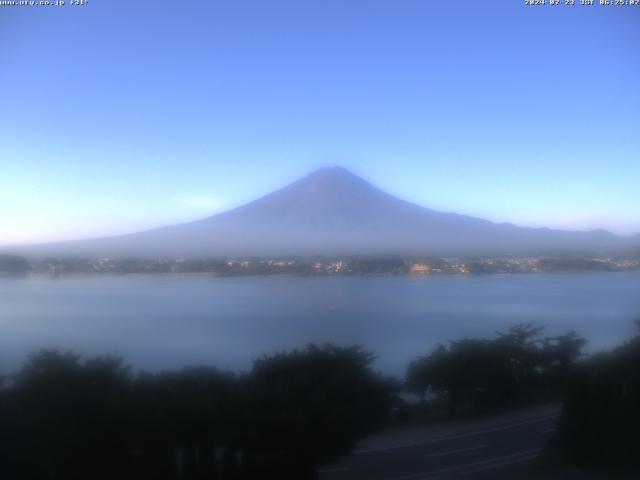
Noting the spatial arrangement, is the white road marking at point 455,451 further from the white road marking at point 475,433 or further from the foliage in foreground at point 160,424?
the foliage in foreground at point 160,424

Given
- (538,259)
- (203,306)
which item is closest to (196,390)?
(203,306)

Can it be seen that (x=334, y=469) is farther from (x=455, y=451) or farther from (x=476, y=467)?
(x=455, y=451)

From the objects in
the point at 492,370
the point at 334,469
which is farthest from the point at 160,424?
the point at 492,370

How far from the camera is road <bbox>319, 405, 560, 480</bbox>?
644cm

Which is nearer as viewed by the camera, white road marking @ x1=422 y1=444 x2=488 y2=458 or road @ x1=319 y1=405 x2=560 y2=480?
road @ x1=319 y1=405 x2=560 y2=480

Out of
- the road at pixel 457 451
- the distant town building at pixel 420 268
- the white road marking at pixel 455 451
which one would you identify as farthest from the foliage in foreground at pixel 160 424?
the distant town building at pixel 420 268

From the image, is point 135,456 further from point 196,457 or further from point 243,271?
point 243,271

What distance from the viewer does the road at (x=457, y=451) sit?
254 inches

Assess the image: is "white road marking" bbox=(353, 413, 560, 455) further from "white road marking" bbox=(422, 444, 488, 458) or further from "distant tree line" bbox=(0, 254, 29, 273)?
"distant tree line" bbox=(0, 254, 29, 273)

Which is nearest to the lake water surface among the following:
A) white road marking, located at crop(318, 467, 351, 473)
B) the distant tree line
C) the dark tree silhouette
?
the distant tree line

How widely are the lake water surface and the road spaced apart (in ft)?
4.06

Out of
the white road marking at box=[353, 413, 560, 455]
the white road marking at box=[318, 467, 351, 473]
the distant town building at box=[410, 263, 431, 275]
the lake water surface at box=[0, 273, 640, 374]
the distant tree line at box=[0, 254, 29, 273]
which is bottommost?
the white road marking at box=[353, 413, 560, 455]

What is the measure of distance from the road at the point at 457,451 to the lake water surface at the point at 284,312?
1.24 meters

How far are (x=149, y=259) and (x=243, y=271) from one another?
160cm
